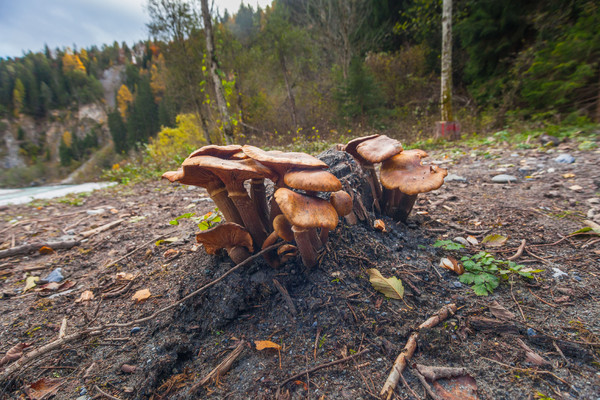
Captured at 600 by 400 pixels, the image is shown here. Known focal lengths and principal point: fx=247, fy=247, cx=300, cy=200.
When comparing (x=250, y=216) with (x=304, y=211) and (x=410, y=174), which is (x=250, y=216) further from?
(x=410, y=174)

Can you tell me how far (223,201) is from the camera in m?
1.80

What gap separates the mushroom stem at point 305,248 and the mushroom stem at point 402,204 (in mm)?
997

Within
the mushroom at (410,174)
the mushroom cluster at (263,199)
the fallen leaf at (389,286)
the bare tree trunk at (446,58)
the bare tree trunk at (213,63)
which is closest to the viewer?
the mushroom cluster at (263,199)

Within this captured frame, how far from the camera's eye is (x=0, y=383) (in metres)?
1.19

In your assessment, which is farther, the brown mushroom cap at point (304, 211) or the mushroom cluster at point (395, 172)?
the mushroom cluster at point (395, 172)

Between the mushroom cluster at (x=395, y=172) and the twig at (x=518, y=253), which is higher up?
the mushroom cluster at (x=395, y=172)

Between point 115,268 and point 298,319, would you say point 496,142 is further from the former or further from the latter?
point 115,268

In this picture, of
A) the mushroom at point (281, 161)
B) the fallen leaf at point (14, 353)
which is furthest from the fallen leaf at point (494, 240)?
the fallen leaf at point (14, 353)

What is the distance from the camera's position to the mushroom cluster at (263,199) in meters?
1.31

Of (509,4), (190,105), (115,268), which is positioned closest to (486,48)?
(509,4)

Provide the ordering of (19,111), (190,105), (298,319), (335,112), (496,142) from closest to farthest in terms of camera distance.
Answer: (298,319)
(496,142)
(335,112)
(190,105)
(19,111)

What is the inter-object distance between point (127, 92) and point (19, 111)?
1948cm

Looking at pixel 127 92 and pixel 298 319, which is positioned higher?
pixel 127 92

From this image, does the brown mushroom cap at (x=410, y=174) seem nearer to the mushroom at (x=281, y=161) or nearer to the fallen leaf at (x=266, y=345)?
the mushroom at (x=281, y=161)
